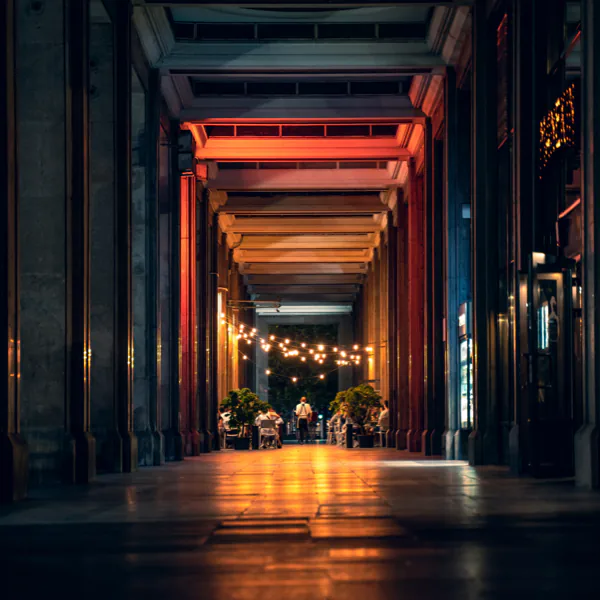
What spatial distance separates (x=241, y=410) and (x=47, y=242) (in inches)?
836

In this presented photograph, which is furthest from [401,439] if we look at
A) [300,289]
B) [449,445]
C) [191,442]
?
[300,289]

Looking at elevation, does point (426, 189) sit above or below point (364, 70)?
below

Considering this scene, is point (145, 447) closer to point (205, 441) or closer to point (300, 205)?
point (205, 441)

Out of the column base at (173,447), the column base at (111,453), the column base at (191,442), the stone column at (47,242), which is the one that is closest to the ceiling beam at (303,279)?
the column base at (191,442)

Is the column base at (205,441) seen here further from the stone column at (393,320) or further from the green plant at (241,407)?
the stone column at (393,320)

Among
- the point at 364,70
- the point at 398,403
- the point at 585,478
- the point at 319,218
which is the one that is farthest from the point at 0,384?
the point at 319,218

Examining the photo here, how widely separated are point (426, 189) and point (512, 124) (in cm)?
992

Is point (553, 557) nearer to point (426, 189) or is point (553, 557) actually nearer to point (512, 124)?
point (512, 124)

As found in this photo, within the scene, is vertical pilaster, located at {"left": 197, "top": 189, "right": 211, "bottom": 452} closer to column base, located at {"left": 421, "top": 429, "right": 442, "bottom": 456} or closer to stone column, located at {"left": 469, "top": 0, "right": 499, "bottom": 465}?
column base, located at {"left": 421, "top": 429, "right": 442, "bottom": 456}

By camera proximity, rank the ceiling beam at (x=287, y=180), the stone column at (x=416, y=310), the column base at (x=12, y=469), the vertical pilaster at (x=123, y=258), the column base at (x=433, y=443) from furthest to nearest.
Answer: the ceiling beam at (x=287, y=180) < the stone column at (x=416, y=310) < the column base at (x=433, y=443) < the vertical pilaster at (x=123, y=258) < the column base at (x=12, y=469)

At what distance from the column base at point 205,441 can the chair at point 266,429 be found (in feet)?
16.5

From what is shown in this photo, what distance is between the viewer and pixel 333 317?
75000mm

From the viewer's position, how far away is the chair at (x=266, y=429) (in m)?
37.8

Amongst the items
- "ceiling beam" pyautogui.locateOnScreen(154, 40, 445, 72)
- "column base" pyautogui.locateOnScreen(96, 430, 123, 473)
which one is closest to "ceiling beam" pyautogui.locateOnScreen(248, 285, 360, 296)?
"ceiling beam" pyautogui.locateOnScreen(154, 40, 445, 72)
